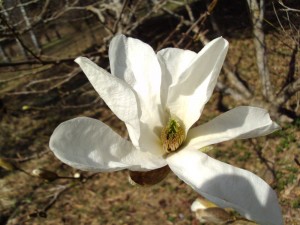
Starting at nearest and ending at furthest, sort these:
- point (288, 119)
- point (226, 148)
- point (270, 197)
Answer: point (270, 197) → point (288, 119) → point (226, 148)

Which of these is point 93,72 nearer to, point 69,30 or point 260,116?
point 260,116

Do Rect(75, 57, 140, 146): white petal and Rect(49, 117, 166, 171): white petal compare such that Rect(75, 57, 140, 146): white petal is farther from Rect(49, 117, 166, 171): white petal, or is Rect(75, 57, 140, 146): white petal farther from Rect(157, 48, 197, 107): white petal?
Rect(157, 48, 197, 107): white petal

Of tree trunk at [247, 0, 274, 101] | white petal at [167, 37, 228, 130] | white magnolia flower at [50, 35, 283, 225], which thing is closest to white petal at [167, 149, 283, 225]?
white magnolia flower at [50, 35, 283, 225]

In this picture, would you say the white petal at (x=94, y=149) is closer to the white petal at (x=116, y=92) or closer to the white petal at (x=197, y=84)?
the white petal at (x=116, y=92)

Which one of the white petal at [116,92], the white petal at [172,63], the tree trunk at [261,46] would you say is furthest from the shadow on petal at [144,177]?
the tree trunk at [261,46]

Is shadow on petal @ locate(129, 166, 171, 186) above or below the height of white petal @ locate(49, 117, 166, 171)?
below

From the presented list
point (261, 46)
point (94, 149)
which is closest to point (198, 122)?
point (261, 46)

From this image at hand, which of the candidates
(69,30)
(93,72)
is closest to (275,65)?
(93,72)
